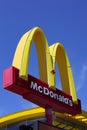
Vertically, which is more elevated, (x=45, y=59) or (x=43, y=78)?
(x=45, y=59)

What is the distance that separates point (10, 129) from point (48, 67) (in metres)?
15.1

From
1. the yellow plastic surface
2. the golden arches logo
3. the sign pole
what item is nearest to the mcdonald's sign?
the golden arches logo

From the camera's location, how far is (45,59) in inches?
1018

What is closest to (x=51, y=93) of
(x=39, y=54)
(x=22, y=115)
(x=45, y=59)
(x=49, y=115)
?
(x=49, y=115)

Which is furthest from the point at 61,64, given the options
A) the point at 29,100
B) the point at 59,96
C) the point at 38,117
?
the point at 38,117

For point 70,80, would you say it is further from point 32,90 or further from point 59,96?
point 32,90

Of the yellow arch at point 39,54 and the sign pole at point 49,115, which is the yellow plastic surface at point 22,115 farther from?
the sign pole at point 49,115

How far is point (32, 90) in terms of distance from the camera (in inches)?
912

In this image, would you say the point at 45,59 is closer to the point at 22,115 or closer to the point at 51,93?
the point at 51,93

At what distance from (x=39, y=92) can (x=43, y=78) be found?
234cm

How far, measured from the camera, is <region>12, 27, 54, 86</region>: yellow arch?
23.4 metres

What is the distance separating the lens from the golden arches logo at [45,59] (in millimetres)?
23578

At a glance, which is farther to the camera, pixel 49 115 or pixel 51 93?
pixel 51 93

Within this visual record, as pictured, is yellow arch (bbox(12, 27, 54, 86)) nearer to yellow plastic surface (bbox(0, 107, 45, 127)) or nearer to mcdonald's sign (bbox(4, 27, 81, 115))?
mcdonald's sign (bbox(4, 27, 81, 115))
